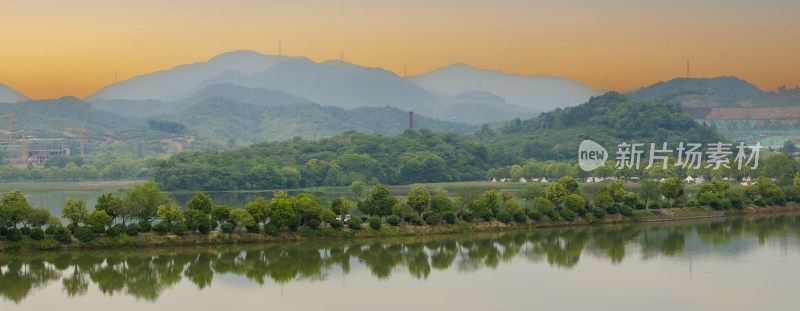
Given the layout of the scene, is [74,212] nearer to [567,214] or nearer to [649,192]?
[567,214]

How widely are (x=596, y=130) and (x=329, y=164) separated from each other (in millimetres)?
35202

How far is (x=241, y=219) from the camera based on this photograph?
31.9 m

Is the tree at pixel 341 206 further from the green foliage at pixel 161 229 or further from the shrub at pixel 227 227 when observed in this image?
the green foliage at pixel 161 229

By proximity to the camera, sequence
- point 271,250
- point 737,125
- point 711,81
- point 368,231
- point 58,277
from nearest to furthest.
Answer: point 58,277, point 271,250, point 368,231, point 737,125, point 711,81

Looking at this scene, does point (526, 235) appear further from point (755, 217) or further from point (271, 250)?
point (755, 217)

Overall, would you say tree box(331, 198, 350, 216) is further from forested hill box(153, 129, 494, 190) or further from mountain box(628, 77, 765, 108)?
mountain box(628, 77, 765, 108)

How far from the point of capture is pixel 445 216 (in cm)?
3481

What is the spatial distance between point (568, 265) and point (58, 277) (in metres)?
15.4

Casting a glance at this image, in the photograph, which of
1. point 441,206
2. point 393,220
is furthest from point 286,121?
point 393,220

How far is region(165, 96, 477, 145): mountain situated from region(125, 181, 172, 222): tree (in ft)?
400

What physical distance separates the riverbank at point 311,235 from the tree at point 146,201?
157 centimetres

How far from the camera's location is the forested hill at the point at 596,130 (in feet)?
281

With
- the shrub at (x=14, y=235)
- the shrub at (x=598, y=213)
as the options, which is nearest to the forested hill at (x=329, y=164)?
the shrub at (x=598, y=213)

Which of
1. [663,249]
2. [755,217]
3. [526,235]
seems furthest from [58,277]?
[755,217]
